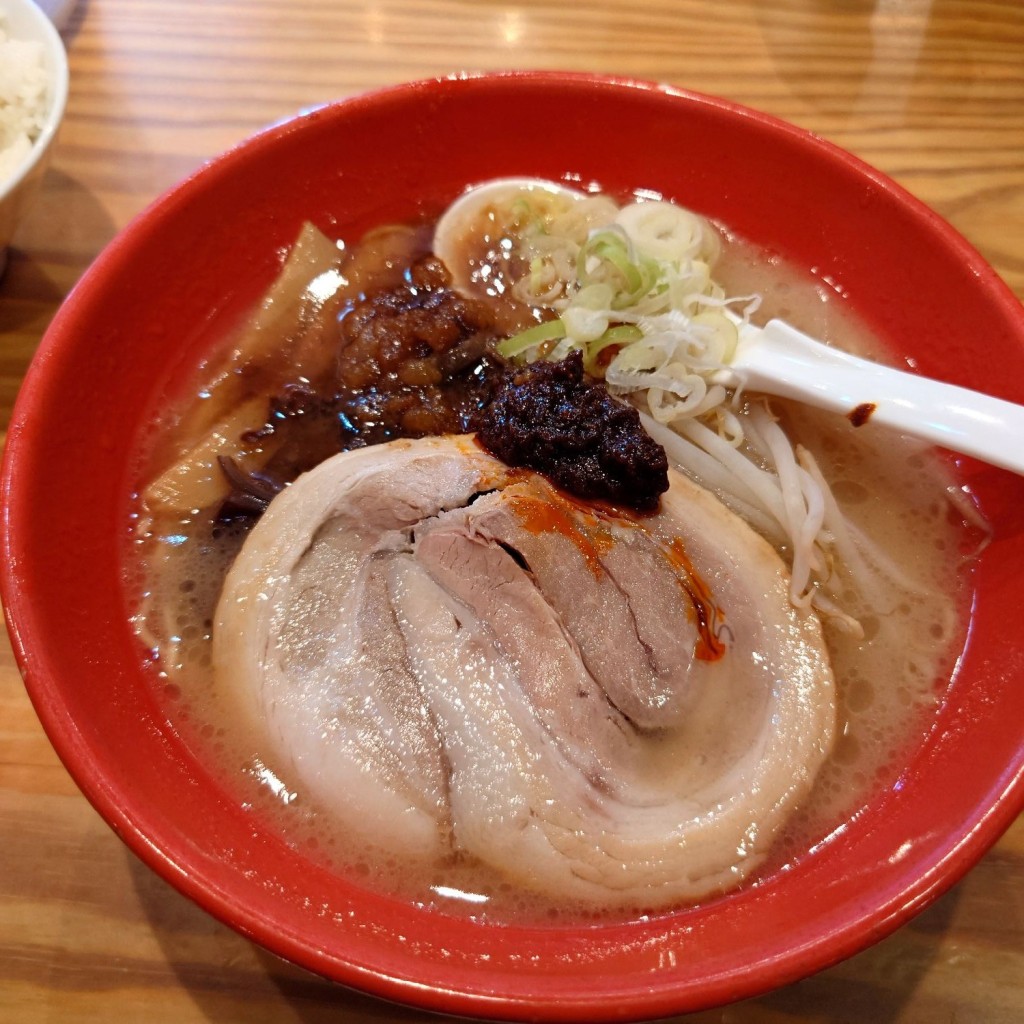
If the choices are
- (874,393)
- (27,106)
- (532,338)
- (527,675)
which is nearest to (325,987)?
(527,675)

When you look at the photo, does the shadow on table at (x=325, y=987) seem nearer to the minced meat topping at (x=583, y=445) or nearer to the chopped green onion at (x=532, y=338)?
the minced meat topping at (x=583, y=445)

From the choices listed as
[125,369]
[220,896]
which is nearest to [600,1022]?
[220,896]

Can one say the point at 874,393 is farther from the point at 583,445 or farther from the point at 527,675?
the point at 527,675

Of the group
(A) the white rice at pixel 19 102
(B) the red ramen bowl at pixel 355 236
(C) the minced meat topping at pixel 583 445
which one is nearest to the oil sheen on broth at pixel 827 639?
(B) the red ramen bowl at pixel 355 236

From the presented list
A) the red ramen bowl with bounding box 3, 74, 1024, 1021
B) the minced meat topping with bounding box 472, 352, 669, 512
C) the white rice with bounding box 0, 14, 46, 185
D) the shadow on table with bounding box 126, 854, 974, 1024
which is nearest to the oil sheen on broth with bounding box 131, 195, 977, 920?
the red ramen bowl with bounding box 3, 74, 1024, 1021

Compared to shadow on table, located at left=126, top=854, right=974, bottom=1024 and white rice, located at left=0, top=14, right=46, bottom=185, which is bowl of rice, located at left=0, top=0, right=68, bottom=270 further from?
shadow on table, located at left=126, top=854, right=974, bottom=1024
